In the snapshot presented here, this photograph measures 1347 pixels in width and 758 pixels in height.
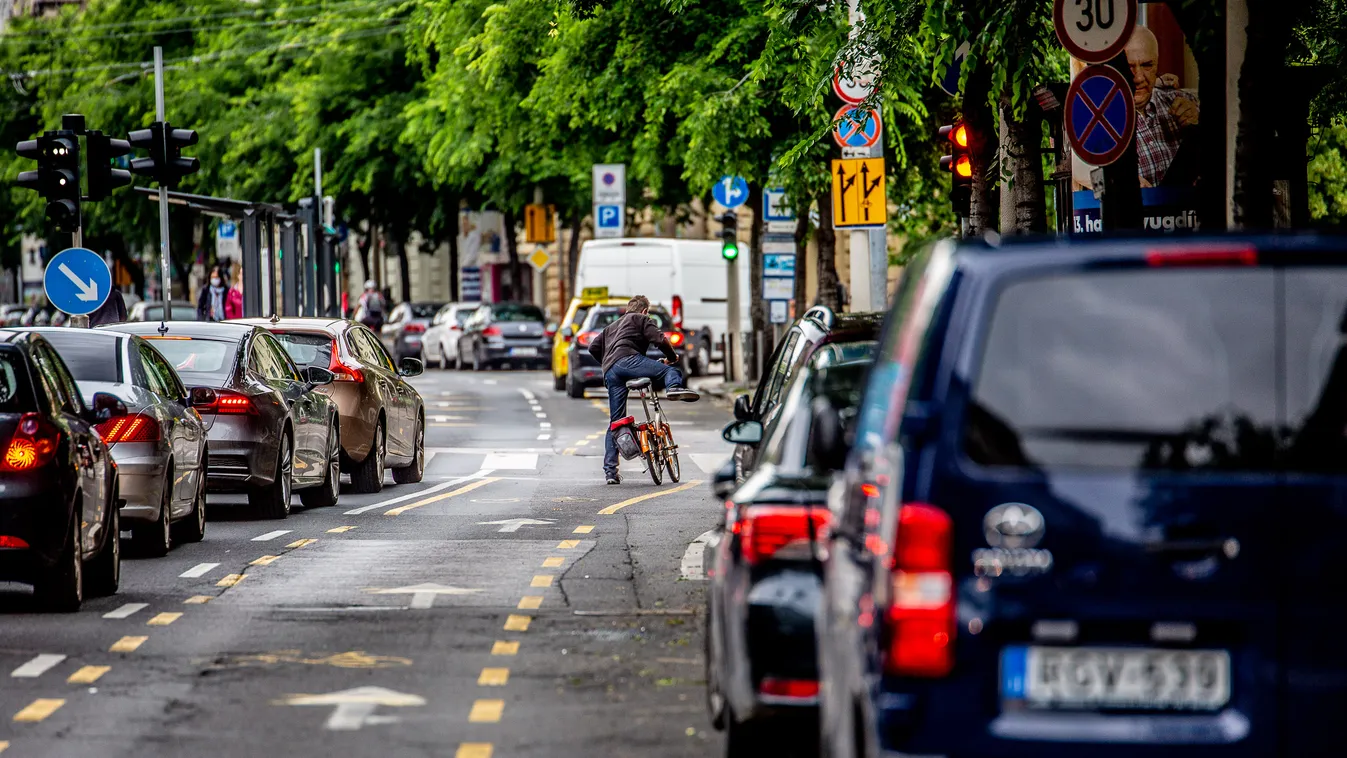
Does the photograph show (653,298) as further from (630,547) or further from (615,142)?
(630,547)

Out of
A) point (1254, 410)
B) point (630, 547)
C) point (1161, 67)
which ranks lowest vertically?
point (630, 547)

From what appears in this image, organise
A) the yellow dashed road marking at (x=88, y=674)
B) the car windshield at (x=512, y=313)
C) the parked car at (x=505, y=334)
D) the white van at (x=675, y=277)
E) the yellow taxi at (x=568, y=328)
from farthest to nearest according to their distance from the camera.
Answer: the car windshield at (x=512, y=313) < the parked car at (x=505, y=334) < the white van at (x=675, y=277) < the yellow taxi at (x=568, y=328) < the yellow dashed road marking at (x=88, y=674)

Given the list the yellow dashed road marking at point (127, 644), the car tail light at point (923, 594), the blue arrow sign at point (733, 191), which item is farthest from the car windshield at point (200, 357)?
the blue arrow sign at point (733, 191)

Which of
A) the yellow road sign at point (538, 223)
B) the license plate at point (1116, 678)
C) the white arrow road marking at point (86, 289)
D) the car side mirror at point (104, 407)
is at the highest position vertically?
the yellow road sign at point (538, 223)

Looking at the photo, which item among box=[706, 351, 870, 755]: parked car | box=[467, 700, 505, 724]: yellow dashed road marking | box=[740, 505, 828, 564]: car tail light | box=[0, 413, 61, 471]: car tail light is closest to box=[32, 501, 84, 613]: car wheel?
box=[0, 413, 61, 471]: car tail light

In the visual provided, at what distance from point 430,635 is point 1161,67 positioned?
1257 centimetres

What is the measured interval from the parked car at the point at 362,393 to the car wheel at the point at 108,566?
6.80 m

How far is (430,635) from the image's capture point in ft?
35.9

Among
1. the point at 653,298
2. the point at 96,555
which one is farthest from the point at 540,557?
the point at 653,298

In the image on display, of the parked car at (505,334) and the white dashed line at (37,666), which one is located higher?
the white dashed line at (37,666)

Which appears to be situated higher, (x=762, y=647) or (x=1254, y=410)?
(x=1254, y=410)

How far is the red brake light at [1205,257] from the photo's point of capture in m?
5.33

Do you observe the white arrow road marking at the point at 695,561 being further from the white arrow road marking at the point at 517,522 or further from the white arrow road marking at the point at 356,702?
the white arrow road marking at the point at 356,702

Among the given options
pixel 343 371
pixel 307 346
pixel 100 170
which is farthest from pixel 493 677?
pixel 100 170
